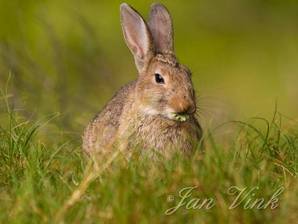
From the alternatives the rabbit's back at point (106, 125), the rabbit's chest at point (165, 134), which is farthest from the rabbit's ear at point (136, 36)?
the rabbit's chest at point (165, 134)

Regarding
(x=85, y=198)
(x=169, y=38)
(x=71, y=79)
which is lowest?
(x=71, y=79)

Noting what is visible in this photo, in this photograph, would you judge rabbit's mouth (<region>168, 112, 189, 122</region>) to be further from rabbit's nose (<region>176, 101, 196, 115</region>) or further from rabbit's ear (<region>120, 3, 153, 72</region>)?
rabbit's ear (<region>120, 3, 153, 72</region>)

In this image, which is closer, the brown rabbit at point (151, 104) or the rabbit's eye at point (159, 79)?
the brown rabbit at point (151, 104)

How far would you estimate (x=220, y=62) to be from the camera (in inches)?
691

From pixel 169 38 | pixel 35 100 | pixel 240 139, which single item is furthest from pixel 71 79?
pixel 240 139

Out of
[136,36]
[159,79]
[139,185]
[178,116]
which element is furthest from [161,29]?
[139,185]

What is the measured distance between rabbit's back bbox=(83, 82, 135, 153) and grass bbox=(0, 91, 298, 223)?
3.17 feet

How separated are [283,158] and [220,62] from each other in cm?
1056

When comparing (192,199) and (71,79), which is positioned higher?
(192,199)

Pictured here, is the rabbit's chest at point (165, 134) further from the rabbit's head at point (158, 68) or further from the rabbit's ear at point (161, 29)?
the rabbit's ear at point (161, 29)

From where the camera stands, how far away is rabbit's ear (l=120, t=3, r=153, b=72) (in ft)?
27.4

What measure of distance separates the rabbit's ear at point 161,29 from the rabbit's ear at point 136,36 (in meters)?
0.10

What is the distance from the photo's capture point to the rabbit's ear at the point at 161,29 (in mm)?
8438

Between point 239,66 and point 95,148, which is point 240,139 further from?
point 239,66
